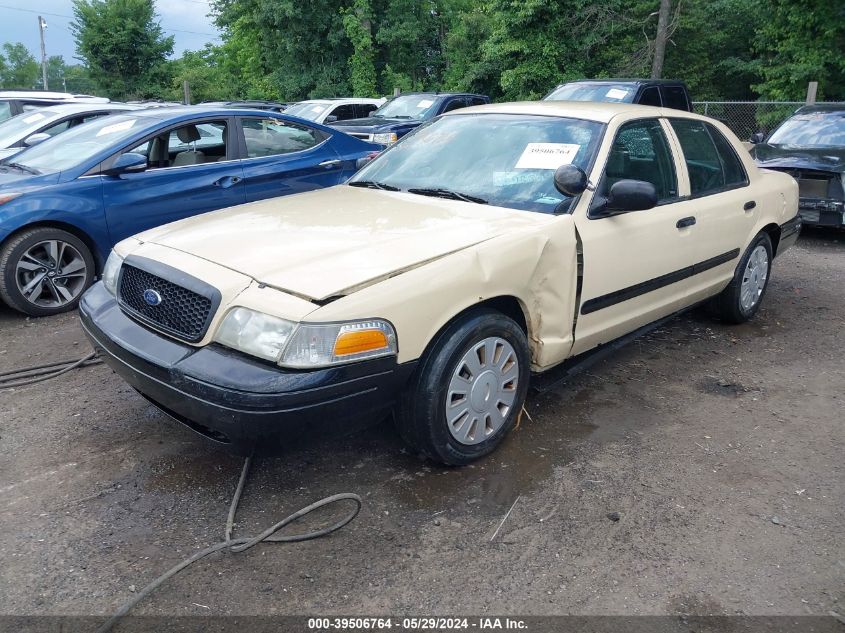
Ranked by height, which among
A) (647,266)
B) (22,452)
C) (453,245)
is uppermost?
(453,245)

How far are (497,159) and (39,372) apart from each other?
3097mm

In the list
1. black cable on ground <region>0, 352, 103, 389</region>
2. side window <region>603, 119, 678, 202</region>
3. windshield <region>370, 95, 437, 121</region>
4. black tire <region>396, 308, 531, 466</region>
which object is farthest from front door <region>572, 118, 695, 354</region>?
windshield <region>370, 95, 437, 121</region>

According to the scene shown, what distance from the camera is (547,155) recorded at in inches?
153

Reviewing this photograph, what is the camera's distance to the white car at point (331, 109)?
47.8ft

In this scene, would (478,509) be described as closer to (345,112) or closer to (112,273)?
(112,273)

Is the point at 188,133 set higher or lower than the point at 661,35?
lower

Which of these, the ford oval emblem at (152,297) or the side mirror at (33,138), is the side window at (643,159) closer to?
the ford oval emblem at (152,297)

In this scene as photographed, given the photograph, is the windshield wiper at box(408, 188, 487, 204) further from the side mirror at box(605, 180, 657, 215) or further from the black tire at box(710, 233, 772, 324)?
the black tire at box(710, 233, 772, 324)

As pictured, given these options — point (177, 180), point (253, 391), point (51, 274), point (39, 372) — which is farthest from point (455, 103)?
point (253, 391)

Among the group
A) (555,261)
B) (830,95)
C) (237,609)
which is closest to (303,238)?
(555,261)

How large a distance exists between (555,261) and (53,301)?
4.11 meters

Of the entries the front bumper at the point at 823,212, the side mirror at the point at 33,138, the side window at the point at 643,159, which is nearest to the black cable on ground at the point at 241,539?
the side window at the point at 643,159

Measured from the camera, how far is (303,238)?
10.9 ft

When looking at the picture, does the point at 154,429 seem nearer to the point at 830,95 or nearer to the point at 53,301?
the point at 53,301
